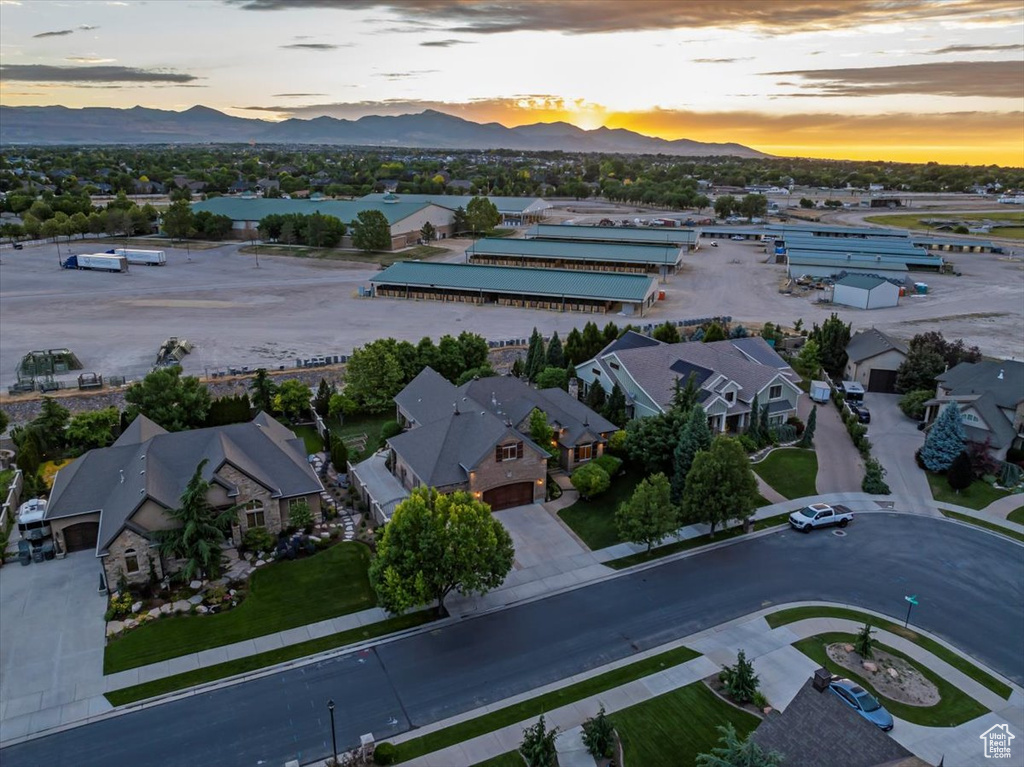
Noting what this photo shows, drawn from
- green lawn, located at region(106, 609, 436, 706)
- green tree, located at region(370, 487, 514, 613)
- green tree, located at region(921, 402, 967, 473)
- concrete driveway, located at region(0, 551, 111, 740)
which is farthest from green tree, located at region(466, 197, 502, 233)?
green lawn, located at region(106, 609, 436, 706)

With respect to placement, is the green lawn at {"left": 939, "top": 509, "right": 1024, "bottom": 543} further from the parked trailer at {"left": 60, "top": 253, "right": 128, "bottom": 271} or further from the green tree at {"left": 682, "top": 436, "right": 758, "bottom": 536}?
the parked trailer at {"left": 60, "top": 253, "right": 128, "bottom": 271}

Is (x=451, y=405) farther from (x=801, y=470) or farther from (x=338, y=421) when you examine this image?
(x=801, y=470)

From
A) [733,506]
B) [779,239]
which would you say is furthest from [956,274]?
[733,506]

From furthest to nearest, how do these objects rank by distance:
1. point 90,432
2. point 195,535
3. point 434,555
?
point 90,432 < point 195,535 < point 434,555

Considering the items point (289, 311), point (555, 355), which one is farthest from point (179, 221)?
point (555, 355)

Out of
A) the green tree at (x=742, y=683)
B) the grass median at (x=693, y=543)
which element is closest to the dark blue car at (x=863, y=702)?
the green tree at (x=742, y=683)

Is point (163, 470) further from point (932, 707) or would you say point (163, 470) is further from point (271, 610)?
point (932, 707)
